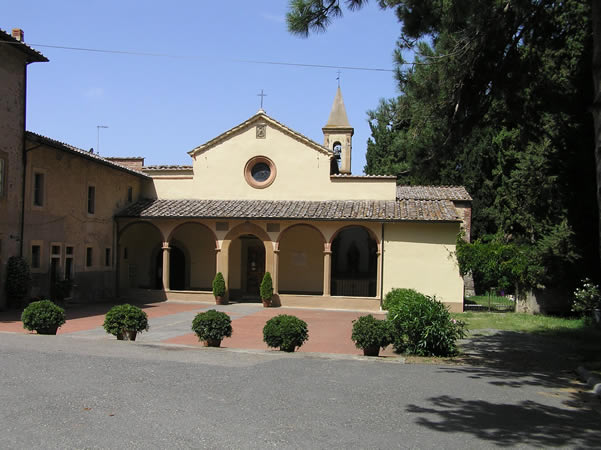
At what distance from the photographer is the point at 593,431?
6266 millimetres

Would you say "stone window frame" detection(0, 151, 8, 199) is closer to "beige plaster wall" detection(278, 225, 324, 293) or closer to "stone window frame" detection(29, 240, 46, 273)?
"stone window frame" detection(29, 240, 46, 273)

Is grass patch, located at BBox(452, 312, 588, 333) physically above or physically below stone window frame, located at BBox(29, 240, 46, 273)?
below

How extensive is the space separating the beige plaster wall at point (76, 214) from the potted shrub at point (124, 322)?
8827mm

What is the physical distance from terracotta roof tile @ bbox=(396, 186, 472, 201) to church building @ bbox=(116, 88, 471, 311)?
10 cm

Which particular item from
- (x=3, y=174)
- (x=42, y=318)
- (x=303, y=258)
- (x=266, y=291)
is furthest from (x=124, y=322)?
(x=303, y=258)

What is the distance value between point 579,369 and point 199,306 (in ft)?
54.3

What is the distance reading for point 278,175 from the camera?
27.2m

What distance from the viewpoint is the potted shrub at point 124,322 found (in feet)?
40.5

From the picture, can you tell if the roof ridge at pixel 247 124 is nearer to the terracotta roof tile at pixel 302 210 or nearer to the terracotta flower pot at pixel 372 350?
the terracotta roof tile at pixel 302 210

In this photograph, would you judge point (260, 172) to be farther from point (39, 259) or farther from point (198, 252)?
point (39, 259)

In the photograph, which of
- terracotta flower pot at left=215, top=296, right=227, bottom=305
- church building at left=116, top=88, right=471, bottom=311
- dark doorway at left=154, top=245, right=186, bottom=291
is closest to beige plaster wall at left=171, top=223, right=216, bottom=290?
church building at left=116, top=88, right=471, bottom=311

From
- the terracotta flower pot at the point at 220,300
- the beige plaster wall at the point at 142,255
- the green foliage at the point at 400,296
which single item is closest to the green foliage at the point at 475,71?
the green foliage at the point at 400,296

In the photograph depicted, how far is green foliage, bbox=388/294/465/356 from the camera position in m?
11.9

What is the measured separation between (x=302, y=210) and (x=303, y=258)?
11.5 ft
